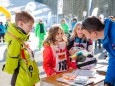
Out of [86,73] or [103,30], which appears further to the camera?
[86,73]

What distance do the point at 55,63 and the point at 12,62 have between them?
74cm

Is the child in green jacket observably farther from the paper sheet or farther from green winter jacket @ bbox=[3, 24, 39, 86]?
the paper sheet

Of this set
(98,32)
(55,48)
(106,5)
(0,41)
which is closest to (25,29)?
(55,48)

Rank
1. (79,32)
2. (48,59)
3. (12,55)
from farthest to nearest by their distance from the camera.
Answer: (79,32), (48,59), (12,55)

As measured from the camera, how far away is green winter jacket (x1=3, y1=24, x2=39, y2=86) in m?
2.34

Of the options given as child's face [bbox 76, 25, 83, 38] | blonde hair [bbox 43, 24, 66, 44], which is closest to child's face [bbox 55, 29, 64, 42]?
blonde hair [bbox 43, 24, 66, 44]

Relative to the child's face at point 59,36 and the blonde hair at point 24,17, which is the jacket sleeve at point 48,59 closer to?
the child's face at point 59,36

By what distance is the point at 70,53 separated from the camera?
3.18 metres

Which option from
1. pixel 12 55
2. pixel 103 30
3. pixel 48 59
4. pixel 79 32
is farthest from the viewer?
pixel 79 32

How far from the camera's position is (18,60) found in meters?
2.41

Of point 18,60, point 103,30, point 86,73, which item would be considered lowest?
point 86,73

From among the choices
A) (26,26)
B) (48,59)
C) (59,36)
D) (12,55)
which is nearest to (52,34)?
(59,36)

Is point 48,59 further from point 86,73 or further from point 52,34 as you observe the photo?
point 86,73

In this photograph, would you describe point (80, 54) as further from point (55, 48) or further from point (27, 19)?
point (27, 19)
